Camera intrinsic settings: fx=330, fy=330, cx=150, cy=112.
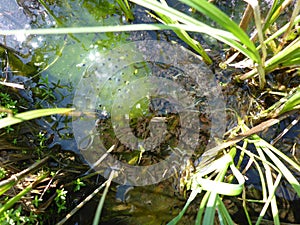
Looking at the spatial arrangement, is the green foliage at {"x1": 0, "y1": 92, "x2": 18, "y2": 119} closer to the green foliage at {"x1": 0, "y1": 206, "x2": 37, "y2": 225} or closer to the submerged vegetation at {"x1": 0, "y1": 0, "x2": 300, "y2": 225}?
the submerged vegetation at {"x1": 0, "y1": 0, "x2": 300, "y2": 225}

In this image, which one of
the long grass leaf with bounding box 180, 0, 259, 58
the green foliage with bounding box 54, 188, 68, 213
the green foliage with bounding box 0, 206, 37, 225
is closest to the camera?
the long grass leaf with bounding box 180, 0, 259, 58

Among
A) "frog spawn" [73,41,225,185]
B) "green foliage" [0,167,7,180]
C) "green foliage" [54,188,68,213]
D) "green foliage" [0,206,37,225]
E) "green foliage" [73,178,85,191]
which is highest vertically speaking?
"frog spawn" [73,41,225,185]

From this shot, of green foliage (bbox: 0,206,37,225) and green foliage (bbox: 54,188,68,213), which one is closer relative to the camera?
green foliage (bbox: 0,206,37,225)

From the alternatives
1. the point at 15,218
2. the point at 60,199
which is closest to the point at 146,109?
the point at 60,199

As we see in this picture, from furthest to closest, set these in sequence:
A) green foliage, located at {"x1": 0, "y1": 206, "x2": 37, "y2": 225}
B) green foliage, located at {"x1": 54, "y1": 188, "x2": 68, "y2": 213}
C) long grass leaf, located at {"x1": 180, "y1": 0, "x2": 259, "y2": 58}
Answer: green foliage, located at {"x1": 54, "y1": 188, "x2": 68, "y2": 213} → green foliage, located at {"x1": 0, "y1": 206, "x2": 37, "y2": 225} → long grass leaf, located at {"x1": 180, "y1": 0, "x2": 259, "y2": 58}

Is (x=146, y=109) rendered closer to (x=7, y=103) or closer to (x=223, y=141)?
(x=223, y=141)

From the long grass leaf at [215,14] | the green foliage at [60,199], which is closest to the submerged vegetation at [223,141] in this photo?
the green foliage at [60,199]

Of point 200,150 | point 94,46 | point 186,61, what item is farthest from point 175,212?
point 94,46

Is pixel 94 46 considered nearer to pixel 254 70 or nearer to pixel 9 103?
pixel 9 103

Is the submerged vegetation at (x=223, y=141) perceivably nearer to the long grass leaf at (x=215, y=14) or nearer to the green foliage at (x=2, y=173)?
the green foliage at (x=2, y=173)

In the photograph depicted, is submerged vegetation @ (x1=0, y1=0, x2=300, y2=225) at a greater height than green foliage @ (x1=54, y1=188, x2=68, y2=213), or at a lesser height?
greater

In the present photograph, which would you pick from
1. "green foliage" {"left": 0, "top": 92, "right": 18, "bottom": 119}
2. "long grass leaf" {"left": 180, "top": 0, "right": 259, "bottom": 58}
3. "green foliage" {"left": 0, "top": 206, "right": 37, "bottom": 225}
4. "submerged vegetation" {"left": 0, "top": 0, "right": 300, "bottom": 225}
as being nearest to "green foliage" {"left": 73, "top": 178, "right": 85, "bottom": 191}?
"submerged vegetation" {"left": 0, "top": 0, "right": 300, "bottom": 225}
